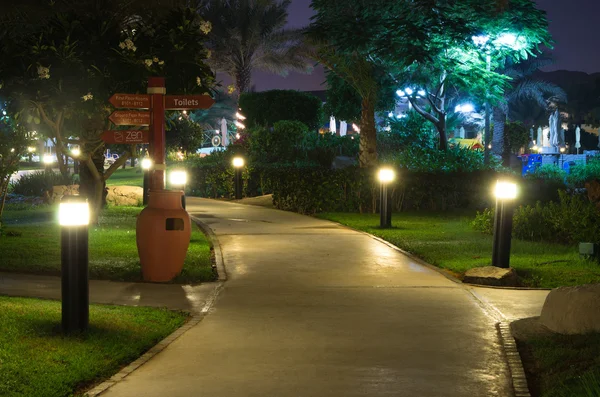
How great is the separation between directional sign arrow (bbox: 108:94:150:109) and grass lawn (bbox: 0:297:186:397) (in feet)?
12.7

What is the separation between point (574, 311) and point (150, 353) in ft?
13.3

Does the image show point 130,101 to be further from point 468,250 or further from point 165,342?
point 468,250

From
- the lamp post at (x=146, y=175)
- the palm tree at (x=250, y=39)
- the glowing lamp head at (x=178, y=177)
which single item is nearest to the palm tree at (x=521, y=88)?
the palm tree at (x=250, y=39)

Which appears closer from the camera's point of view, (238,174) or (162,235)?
(162,235)

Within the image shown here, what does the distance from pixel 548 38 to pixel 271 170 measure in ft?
43.5

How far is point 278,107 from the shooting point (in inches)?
1695

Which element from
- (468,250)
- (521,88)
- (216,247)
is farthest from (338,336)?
(521,88)

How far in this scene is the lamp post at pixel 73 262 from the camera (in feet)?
24.7

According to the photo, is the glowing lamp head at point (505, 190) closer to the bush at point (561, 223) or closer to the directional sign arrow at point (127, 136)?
the bush at point (561, 223)

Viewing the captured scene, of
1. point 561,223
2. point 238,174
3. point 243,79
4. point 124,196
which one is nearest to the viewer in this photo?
point 561,223

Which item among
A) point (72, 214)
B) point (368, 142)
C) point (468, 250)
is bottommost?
point (468, 250)

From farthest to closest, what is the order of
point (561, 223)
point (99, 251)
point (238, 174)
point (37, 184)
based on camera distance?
point (37, 184) → point (238, 174) → point (561, 223) → point (99, 251)

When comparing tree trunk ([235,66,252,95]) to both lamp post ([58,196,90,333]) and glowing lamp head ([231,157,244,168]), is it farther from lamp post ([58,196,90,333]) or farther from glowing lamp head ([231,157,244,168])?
lamp post ([58,196,90,333])

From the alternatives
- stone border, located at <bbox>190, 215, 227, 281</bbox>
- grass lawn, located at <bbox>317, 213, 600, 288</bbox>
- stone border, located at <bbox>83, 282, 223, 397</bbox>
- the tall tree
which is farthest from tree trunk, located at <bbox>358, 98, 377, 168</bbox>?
stone border, located at <bbox>83, 282, 223, 397</bbox>
